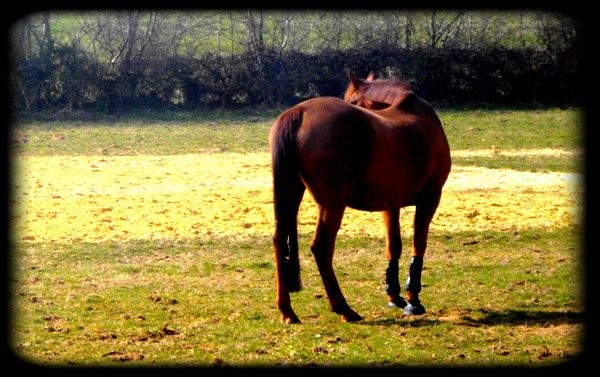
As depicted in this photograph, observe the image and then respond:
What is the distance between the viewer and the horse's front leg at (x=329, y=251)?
7535 mm

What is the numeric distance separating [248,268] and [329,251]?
2344 mm

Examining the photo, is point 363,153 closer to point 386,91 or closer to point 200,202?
point 386,91

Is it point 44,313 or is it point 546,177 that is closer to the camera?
point 44,313

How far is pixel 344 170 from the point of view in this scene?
7.45 meters

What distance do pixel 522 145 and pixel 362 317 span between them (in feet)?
41.2

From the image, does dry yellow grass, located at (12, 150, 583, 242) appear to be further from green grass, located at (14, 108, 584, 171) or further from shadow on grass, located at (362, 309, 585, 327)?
shadow on grass, located at (362, 309, 585, 327)

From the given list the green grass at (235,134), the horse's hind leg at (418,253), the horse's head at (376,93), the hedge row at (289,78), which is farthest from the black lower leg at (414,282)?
the hedge row at (289,78)

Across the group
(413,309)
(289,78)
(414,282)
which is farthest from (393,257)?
(289,78)

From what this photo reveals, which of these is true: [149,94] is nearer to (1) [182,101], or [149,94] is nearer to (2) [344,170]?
(1) [182,101]

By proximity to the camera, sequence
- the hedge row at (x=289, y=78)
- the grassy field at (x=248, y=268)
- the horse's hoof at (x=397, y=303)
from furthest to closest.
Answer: the hedge row at (x=289, y=78), the horse's hoof at (x=397, y=303), the grassy field at (x=248, y=268)

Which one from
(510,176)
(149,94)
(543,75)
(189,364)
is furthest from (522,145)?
(189,364)

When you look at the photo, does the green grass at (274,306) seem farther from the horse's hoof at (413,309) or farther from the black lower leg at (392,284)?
the black lower leg at (392,284)

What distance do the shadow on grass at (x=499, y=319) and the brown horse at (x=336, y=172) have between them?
255 millimetres
